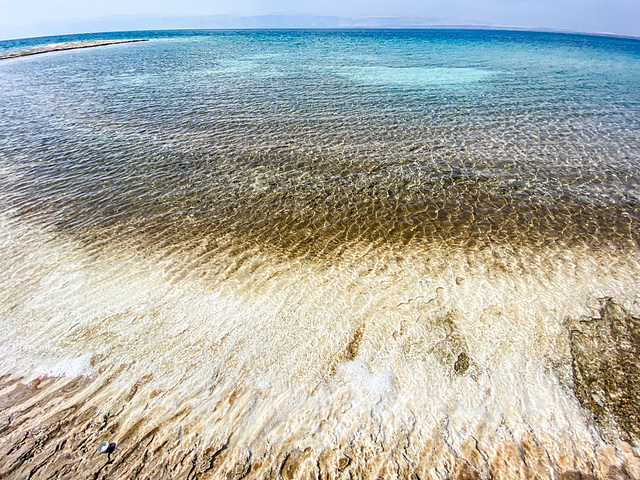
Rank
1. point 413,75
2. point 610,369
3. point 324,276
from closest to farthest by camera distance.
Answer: point 610,369 < point 324,276 < point 413,75

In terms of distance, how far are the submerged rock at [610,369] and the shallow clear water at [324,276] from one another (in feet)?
0.84

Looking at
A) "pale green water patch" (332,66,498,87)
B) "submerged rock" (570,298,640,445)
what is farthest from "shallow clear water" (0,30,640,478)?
"pale green water patch" (332,66,498,87)

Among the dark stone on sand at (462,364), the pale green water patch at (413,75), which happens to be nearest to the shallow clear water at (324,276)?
the dark stone on sand at (462,364)

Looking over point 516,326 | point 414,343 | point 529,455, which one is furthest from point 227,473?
point 516,326

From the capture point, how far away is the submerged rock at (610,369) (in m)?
5.14

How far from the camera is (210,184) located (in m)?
12.1

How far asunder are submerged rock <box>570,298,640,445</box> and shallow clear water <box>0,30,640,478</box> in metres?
0.26

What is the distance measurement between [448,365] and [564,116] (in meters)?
20.1

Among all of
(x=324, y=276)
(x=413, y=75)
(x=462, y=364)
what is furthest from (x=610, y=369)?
(x=413, y=75)

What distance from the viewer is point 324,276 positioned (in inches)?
312

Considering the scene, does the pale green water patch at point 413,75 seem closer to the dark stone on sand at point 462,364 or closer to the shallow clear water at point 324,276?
the shallow clear water at point 324,276

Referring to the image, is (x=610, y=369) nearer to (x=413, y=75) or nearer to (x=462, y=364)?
(x=462, y=364)

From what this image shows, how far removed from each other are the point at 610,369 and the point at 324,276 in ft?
18.4

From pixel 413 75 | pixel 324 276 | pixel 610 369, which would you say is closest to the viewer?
pixel 610 369
